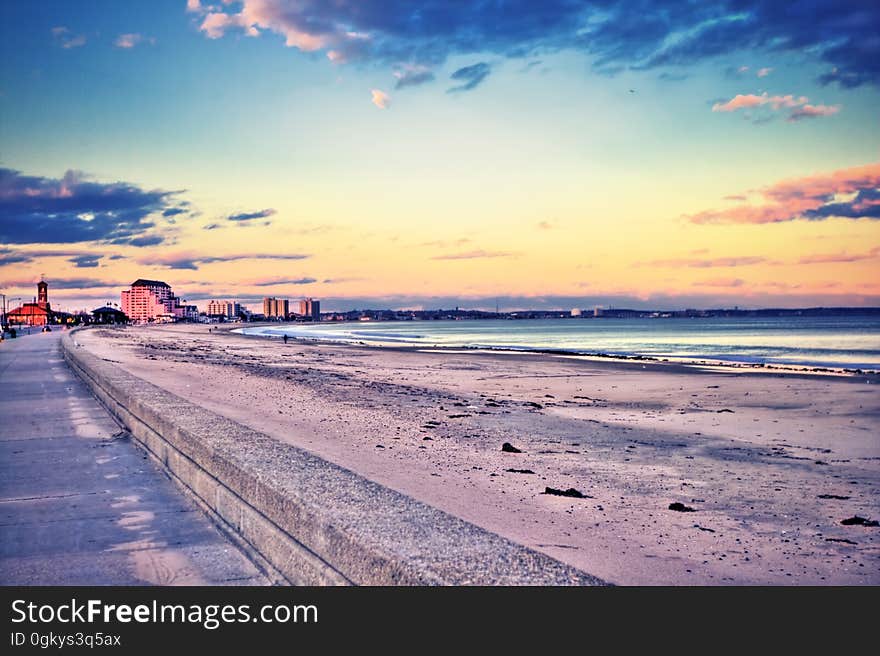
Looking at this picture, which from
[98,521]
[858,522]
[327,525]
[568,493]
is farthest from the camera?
[568,493]

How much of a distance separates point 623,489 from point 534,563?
17.4ft

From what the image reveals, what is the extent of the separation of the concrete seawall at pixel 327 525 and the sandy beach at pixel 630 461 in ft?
6.20

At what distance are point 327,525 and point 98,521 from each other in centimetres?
252

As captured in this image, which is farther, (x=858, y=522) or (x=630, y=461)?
(x=630, y=461)

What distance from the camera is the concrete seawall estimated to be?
3086mm

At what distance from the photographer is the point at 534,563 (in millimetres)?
3186

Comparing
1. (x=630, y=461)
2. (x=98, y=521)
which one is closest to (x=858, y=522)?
(x=630, y=461)

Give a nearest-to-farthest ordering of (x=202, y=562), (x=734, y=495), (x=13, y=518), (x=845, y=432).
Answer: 1. (x=202, y=562)
2. (x=13, y=518)
3. (x=734, y=495)
4. (x=845, y=432)

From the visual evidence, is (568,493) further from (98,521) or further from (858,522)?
(98,521)

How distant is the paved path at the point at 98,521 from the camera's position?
4129mm

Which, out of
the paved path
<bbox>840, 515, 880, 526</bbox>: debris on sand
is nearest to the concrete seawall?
the paved path

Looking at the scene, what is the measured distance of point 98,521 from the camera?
522cm
